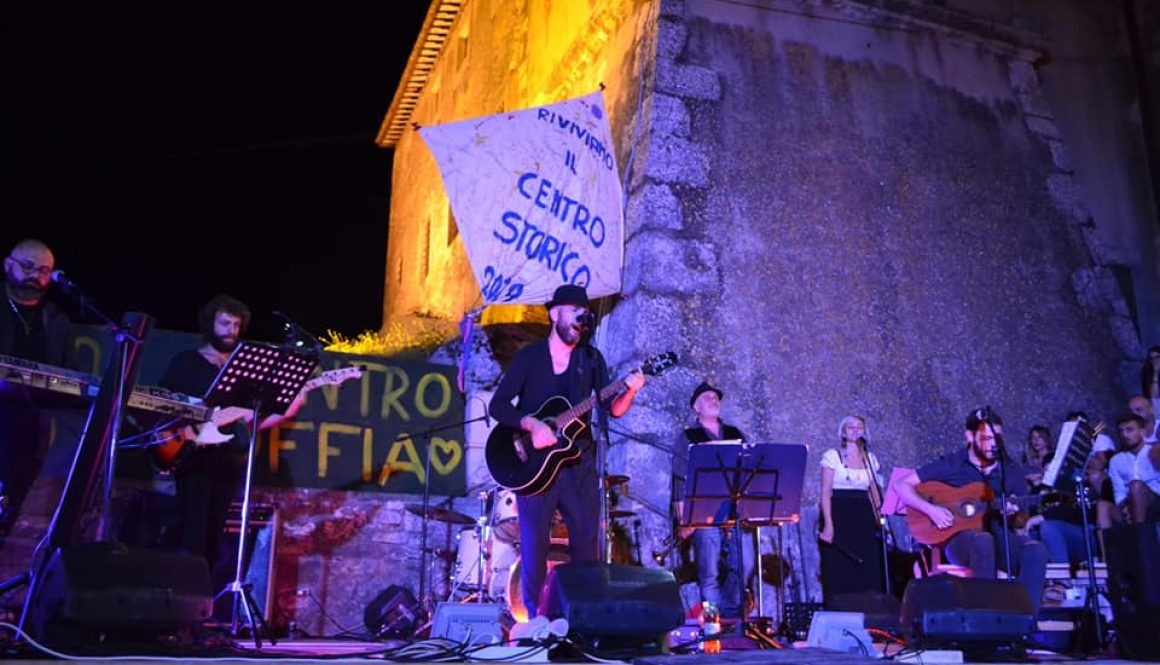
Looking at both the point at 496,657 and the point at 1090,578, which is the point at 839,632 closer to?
the point at 496,657

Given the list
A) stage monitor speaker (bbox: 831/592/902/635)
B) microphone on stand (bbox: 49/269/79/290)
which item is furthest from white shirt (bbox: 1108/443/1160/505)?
microphone on stand (bbox: 49/269/79/290)

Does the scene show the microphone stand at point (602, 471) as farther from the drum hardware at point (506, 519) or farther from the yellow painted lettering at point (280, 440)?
the yellow painted lettering at point (280, 440)

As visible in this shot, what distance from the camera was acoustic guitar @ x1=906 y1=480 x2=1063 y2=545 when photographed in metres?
7.50

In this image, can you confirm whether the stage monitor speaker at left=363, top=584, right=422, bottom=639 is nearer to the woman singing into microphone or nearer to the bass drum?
the bass drum

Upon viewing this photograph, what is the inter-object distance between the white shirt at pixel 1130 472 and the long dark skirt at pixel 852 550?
217 cm

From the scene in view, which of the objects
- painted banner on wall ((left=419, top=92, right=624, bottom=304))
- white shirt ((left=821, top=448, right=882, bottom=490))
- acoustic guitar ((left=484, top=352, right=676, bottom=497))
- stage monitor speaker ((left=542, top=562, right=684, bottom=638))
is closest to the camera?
stage monitor speaker ((left=542, top=562, right=684, bottom=638))

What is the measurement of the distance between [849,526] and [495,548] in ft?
8.97

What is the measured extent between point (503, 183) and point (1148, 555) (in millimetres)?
5700

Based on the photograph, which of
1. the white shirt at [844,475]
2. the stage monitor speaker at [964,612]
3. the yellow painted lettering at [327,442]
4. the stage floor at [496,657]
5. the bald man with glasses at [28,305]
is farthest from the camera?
the yellow painted lettering at [327,442]

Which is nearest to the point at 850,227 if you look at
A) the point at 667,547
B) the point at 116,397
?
the point at 667,547

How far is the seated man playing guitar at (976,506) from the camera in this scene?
721cm

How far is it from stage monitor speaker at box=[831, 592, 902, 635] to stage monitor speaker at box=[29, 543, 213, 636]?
436 cm

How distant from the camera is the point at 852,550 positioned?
7.71 metres

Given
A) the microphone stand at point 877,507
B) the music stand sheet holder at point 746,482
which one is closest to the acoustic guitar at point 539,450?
the music stand sheet holder at point 746,482
